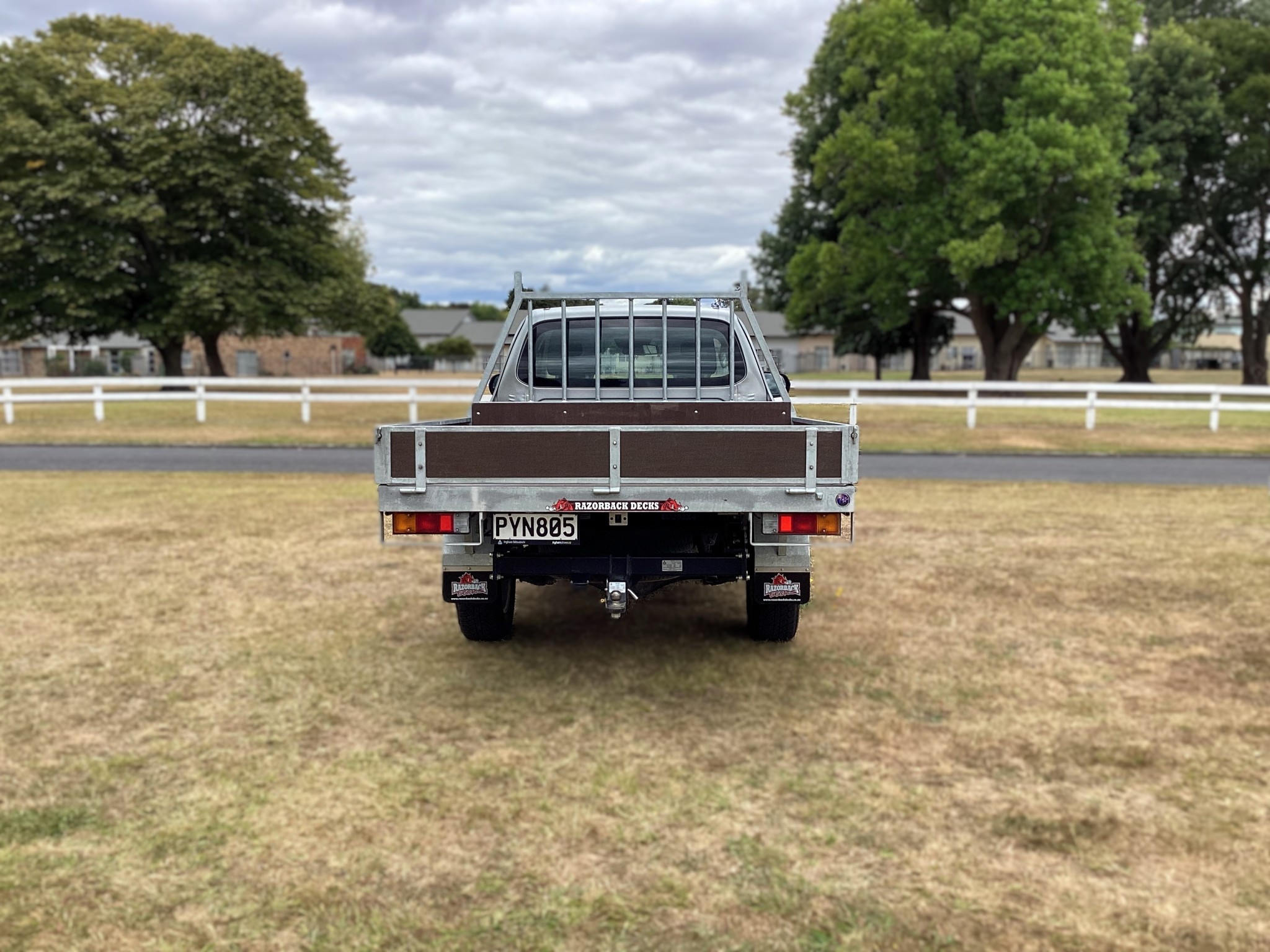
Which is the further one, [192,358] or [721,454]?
[192,358]

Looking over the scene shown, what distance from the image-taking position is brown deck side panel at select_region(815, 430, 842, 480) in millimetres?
4758

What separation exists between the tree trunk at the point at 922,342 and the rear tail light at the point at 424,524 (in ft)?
140

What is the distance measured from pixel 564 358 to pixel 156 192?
34.9 m

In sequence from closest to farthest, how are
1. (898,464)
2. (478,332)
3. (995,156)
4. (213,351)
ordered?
1. (898,464)
2. (995,156)
3. (213,351)
4. (478,332)

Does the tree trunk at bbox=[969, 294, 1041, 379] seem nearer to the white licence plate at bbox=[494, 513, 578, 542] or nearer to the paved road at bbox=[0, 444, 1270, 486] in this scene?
the paved road at bbox=[0, 444, 1270, 486]

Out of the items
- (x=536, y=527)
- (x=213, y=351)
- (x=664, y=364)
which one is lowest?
(x=536, y=527)

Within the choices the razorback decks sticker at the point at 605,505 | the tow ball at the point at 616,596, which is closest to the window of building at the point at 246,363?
the tow ball at the point at 616,596

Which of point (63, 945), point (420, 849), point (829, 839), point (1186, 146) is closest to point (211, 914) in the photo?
→ point (63, 945)

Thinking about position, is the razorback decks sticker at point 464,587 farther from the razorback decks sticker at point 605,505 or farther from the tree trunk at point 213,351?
the tree trunk at point 213,351

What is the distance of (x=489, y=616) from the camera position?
583 centimetres

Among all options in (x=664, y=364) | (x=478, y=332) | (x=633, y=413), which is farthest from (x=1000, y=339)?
(x=478, y=332)

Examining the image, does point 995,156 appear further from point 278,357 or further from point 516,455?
point 278,357

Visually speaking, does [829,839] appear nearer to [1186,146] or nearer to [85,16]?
[1186,146]

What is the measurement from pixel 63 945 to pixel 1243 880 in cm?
377
